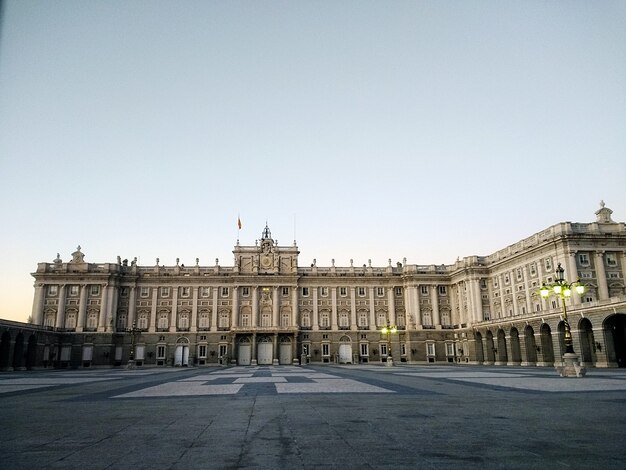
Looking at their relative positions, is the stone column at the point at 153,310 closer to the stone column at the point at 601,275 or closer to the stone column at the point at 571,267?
the stone column at the point at 571,267

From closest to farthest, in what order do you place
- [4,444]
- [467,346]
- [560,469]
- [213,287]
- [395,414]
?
[560,469], [4,444], [395,414], [467,346], [213,287]

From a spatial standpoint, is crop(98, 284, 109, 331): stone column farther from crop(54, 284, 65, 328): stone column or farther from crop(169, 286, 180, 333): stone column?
crop(169, 286, 180, 333): stone column

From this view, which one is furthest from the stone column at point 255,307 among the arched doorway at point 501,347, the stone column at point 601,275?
the stone column at point 601,275

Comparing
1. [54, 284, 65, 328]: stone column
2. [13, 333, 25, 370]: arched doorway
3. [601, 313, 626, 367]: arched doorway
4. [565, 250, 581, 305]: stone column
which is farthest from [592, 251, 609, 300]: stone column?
[54, 284, 65, 328]: stone column

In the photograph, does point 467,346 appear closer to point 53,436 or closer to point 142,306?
point 142,306

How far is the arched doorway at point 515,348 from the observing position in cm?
6197

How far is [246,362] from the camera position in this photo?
8000 centimetres

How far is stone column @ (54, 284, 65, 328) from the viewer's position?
7731 centimetres

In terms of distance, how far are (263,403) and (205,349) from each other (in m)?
68.7

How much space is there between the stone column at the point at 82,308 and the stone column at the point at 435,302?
59447mm

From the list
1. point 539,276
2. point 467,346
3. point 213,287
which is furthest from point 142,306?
point 539,276

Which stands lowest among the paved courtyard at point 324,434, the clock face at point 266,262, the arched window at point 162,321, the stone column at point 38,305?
the paved courtyard at point 324,434

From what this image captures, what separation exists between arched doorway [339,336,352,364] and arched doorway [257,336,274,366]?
12.1 m

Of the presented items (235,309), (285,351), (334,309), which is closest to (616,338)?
(334,309)
